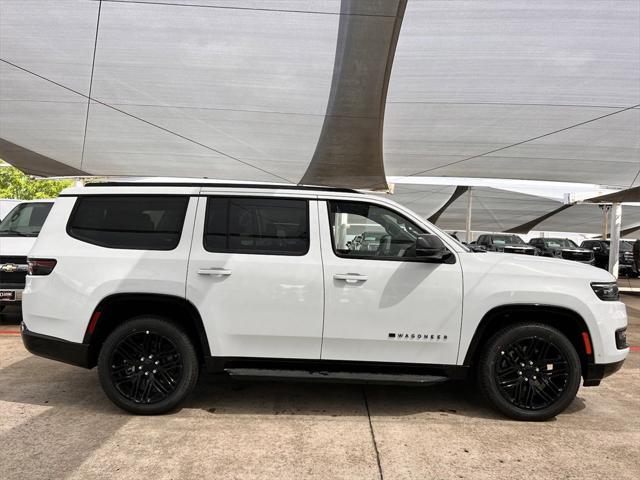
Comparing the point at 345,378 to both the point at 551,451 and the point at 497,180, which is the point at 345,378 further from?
the point at 497,180

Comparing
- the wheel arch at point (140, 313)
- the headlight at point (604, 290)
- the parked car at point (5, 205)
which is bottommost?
the wheel arch at point (140, 313)

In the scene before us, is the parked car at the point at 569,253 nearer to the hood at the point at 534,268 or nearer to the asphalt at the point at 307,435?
the asphalt at the point at 307,435

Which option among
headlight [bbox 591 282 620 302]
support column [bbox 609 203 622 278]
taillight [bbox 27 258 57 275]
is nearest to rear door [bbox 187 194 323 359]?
taillight [bbox 27 258 57 275]

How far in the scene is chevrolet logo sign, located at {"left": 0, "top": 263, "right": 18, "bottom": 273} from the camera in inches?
278

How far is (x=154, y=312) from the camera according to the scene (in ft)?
13.6

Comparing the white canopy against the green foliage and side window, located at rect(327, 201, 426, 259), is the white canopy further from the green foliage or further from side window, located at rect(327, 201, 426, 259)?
the green foliage

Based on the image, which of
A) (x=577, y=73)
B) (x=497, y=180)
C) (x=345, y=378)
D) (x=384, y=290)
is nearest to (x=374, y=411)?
(x=345, y=378)

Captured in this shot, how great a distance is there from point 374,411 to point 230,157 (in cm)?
1107

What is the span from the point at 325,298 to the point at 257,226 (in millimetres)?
856

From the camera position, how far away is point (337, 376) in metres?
3.97

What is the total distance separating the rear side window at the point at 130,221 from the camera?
4.13m

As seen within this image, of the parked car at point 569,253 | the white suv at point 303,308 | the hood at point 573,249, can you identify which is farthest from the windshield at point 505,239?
the white suv at point 303,308

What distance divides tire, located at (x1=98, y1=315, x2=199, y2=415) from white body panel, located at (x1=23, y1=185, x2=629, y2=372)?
0.28 m

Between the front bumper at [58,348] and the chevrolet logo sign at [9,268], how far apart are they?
11.5 ft
